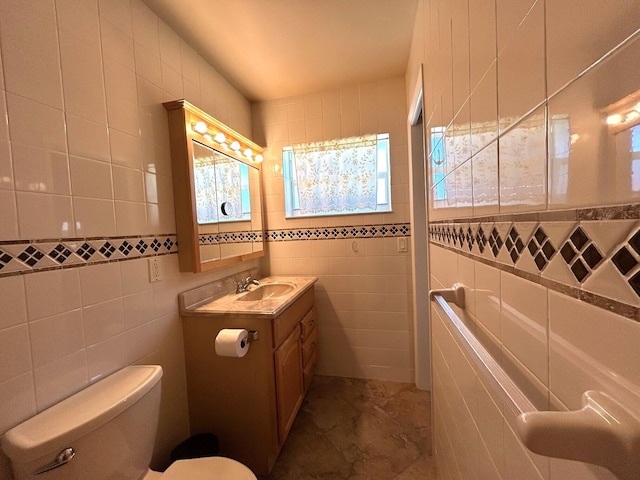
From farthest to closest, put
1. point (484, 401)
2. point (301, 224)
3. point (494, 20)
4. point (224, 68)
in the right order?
point (301, 224)
point (224, 68)
point (484, 401)
point (494, 20)

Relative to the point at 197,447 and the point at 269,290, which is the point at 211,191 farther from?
the point at 197,447

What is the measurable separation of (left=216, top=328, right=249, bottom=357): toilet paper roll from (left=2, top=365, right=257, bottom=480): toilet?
0.86 feet

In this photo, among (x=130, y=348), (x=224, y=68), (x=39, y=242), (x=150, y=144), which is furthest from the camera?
(x=224, y=68)

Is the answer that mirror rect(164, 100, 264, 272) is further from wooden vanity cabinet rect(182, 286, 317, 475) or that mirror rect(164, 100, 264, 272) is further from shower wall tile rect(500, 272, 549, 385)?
shower wall tile rect(500, 272, 549, 385)

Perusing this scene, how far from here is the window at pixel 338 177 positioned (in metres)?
2.09

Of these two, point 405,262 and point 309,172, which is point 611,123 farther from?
point 309,172

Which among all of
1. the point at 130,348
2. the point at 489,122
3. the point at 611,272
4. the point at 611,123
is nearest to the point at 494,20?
the point at 489,122

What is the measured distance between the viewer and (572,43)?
0.33 metres

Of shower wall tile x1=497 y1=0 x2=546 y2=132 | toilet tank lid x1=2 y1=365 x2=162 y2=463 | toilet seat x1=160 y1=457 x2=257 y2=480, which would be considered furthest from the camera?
toilet seat x1=160 y1=457 x2=257 y2=480

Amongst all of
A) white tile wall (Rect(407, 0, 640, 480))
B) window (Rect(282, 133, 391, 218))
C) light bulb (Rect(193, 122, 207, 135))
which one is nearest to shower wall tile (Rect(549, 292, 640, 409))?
white tile wall (Rect(407, 0, 640, 480))

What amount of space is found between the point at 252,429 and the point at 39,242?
125cm

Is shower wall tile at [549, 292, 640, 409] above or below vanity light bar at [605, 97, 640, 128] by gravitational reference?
below

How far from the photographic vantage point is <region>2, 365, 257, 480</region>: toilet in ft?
2.38

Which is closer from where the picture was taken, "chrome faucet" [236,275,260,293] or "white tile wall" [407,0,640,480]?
"white tile wall" [407,0,640,480]
